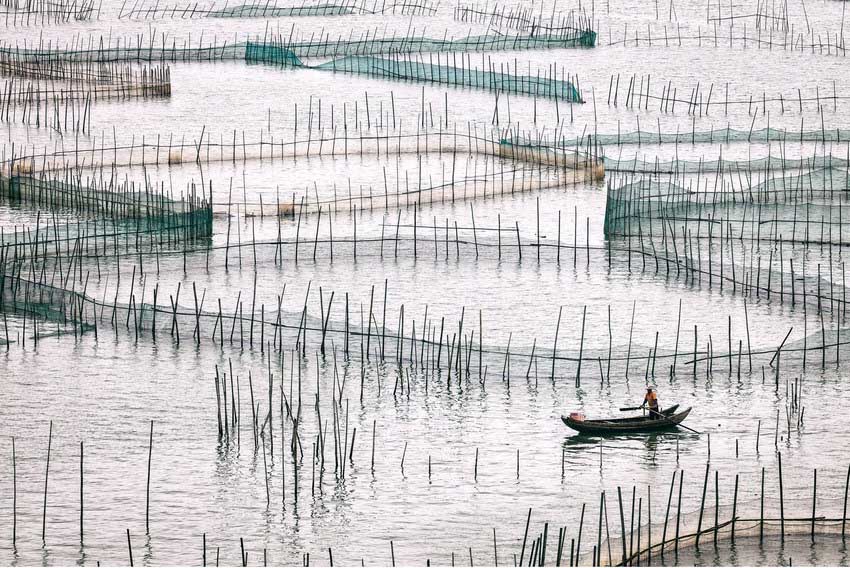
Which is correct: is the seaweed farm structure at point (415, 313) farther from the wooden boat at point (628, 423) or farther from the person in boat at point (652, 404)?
the person in boat at point (652, 404)

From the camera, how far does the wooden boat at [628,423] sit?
66.4ft

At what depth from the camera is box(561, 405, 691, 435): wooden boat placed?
20.2 m

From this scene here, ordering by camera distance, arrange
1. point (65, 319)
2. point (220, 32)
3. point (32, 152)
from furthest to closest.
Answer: point (220, 32) → point (32, 152) → point (65, 319)

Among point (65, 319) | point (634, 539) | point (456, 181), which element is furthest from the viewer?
point (456, 181)

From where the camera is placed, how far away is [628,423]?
66.4ft

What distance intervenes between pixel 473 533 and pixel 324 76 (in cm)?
2713

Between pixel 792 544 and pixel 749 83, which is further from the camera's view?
pixel 749 83

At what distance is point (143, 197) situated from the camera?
29047 millimetres

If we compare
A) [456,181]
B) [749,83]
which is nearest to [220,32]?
[749,83]

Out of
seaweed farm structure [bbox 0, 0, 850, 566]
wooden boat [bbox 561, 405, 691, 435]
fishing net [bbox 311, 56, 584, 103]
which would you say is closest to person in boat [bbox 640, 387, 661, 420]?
wooden boat [bbox 561, 405, 691, 435]

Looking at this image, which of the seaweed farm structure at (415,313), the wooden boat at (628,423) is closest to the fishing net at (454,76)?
the seaweed farm structure at (415,313)

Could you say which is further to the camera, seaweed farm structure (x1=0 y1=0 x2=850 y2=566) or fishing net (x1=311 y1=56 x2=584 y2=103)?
fishing net (x1=311 y1=56 x2=584 y2=103)

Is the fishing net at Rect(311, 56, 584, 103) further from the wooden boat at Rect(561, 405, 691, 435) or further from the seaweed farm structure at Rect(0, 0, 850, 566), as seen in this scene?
the wooden boat at Rect(561, 405, 691, 435)

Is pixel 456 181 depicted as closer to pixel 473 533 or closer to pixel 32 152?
pixel 32 152
